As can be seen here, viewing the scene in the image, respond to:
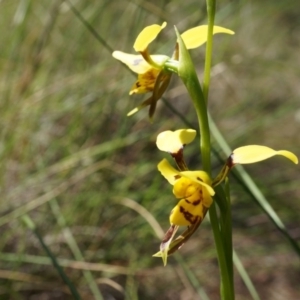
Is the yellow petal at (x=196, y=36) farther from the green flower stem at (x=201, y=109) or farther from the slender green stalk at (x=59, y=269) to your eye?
the slender green stalk at (x=59, y=269)

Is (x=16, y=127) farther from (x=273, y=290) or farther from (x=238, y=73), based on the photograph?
(x=238, y=73)

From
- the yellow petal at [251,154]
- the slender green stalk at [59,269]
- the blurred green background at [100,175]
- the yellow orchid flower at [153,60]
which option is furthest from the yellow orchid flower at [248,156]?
the blurred green background at [100,175]

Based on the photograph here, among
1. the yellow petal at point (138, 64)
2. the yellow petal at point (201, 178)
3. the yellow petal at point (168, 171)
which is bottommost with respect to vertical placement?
the yellow petal at point (201, 178)

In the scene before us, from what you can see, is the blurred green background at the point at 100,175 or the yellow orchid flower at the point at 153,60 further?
the blurred green background at the point at 100,175

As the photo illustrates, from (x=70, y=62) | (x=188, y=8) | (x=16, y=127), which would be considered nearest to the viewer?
(x=16, y=127)

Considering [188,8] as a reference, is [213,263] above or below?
below

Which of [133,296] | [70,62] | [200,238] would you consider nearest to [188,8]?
[70,62]

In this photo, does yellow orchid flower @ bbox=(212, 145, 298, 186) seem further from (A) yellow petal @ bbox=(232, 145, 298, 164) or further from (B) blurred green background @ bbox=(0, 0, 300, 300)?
(B) blurred green background @ bbox=(0, 0, 300, 300)
